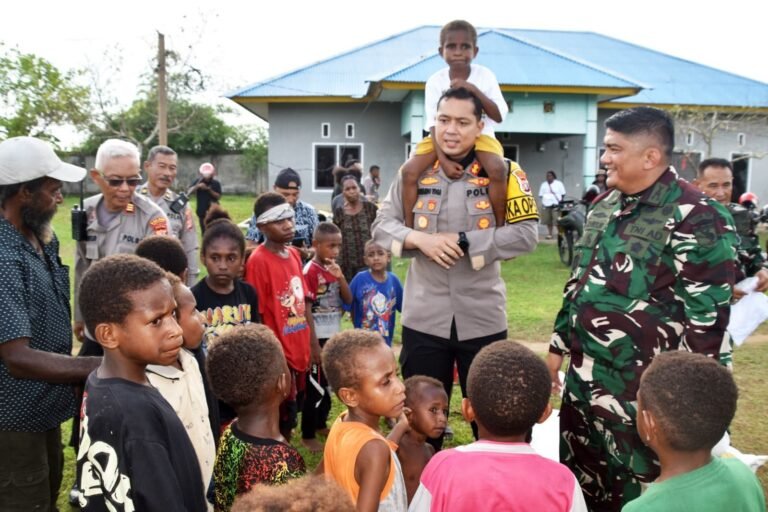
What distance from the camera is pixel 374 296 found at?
17.0 ft

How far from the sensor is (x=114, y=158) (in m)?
4.10

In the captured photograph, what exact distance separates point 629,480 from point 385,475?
1.15 metres

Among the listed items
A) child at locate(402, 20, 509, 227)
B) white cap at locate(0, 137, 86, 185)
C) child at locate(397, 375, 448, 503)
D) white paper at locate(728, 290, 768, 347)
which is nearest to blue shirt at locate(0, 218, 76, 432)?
white cap at locate(0, 137, 86, 185)

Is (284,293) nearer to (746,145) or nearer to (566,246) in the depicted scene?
(566,246)

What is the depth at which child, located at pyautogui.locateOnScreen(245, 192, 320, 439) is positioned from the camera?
4031mm

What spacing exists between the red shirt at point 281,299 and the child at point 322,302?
1.30 feet

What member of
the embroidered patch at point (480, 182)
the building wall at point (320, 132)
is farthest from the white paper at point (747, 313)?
the building wall at point (320, 132)

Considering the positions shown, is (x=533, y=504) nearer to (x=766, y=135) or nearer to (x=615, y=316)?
(x=615, y=316)

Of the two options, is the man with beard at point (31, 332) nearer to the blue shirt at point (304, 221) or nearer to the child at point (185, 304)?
the child at point (185, 304)

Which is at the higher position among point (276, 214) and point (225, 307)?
point (276, 214)

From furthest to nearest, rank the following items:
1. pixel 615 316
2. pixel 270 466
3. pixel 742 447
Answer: pixel 742 447
pixel 615 316
pixel 270 466

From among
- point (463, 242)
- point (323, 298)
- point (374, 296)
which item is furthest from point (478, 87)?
point (323, 298)

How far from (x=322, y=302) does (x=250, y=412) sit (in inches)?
104

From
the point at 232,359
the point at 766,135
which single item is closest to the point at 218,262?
the point at 232,359
